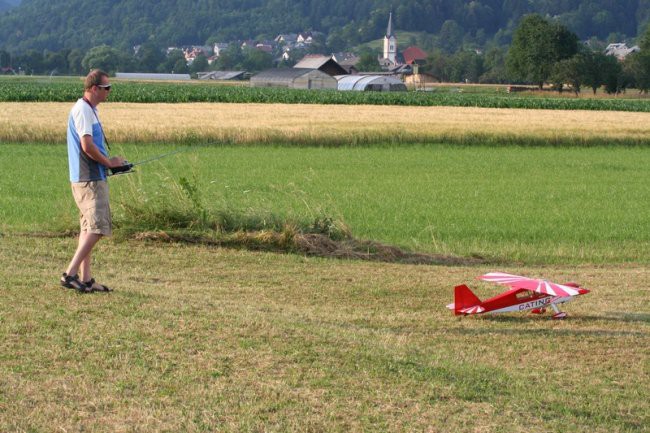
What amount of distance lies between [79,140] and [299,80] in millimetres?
101798

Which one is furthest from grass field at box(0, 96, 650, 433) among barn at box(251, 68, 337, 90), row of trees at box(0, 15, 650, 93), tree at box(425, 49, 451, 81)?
tree at box(425, 49, 451, 81)

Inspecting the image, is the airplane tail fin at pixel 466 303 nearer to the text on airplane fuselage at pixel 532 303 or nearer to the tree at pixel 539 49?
the text on airplane fuselage at pixel 532 303

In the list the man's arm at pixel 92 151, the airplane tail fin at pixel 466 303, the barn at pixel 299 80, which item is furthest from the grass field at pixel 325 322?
the barn at pixel 299 80

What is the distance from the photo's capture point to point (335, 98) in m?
70.6

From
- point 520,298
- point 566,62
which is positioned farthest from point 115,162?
point 566,62

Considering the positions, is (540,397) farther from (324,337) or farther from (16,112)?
(16,112)

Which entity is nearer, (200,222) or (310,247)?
(310,247)

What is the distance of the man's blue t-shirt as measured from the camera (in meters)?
8.20

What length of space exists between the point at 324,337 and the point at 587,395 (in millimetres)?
2019

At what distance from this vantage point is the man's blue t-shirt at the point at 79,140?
8.20 meters

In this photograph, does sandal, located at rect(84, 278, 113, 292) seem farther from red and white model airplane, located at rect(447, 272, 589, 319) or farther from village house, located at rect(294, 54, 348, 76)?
village house, located at rect(294, 54, 348, 76)

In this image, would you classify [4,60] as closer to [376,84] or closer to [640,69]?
[376,84]

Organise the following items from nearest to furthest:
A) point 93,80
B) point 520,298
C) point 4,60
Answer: point 93,80 → point 520,298 → point 4,60

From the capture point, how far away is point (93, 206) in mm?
8406
